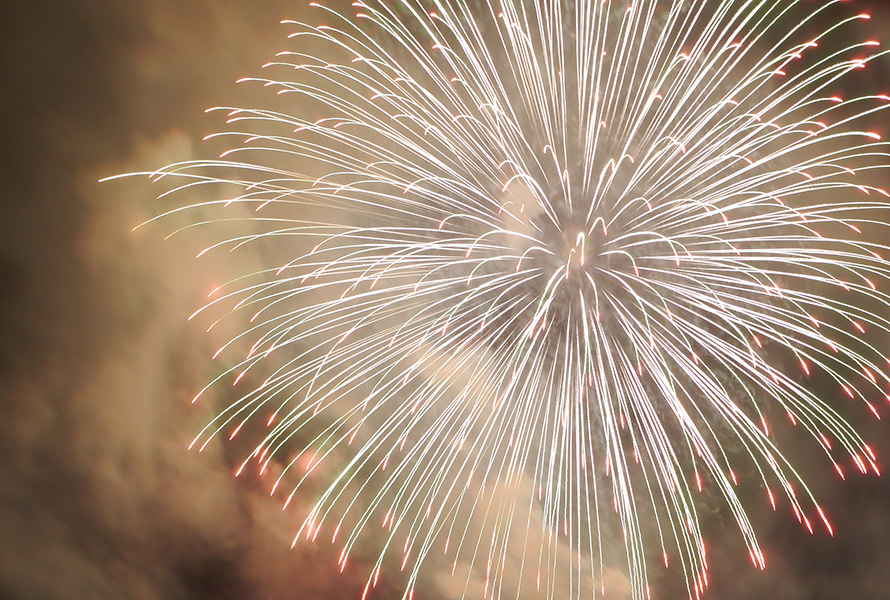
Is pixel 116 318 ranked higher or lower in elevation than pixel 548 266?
lower

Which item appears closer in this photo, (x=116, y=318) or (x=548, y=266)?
(x=548, y=266)

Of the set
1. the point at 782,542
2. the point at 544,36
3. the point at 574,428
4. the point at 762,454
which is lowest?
the point at 782,542

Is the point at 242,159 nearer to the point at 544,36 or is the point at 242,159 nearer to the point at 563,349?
the point at 544,36

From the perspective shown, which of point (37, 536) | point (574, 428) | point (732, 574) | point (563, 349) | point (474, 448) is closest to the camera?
point (563, 349)

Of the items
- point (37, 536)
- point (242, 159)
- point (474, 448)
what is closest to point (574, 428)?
point (474, 448)
